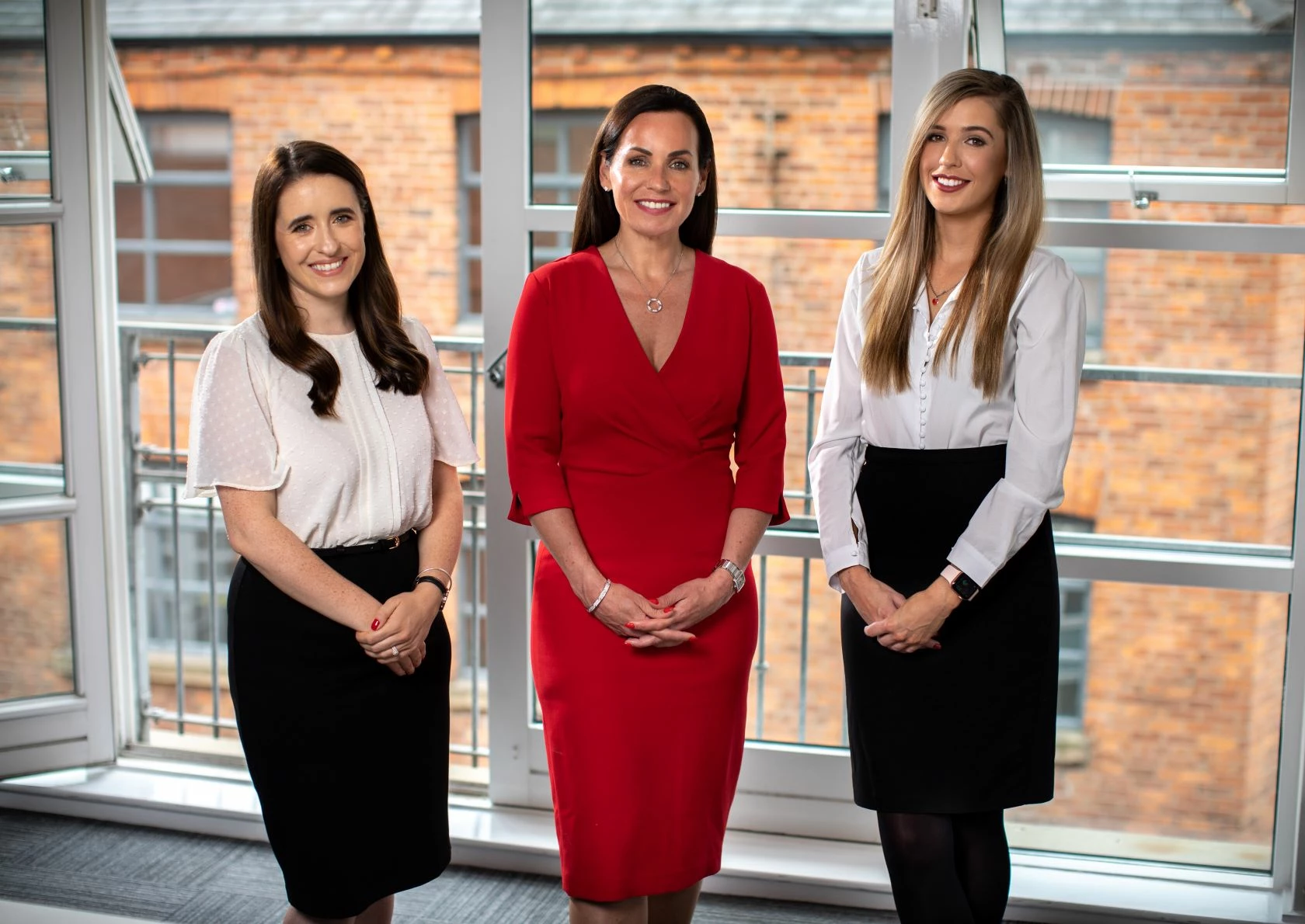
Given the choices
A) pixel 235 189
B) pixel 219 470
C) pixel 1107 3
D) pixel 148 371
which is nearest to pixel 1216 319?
pixel 1107 3

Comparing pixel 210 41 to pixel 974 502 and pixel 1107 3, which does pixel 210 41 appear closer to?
pixel 1107 3

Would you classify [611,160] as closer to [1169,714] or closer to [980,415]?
[980,415]

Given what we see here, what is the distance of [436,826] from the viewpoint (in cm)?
199

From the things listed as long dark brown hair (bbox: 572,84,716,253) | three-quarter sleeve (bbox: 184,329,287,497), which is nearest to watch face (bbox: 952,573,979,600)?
long dark brown hair (bbox: 572,84,716,253)

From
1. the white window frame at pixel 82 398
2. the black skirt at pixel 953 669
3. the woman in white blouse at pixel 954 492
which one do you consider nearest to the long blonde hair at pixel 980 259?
the woman in white blouse at pixel 954 492

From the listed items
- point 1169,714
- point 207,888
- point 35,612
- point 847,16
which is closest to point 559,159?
point 847,16

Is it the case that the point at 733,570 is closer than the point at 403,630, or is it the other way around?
the point at 403,630

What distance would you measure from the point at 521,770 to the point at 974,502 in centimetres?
145

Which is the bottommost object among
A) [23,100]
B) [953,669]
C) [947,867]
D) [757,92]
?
[947,867]

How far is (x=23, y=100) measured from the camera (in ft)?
9.18

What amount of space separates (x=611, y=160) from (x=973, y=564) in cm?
85

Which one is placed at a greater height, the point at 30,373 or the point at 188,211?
the point at 188,211

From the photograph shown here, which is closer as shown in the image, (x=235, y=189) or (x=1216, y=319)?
(x=1216, y=319)

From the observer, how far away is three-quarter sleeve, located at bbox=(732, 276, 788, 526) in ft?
6.59
